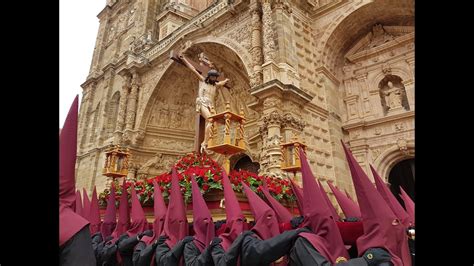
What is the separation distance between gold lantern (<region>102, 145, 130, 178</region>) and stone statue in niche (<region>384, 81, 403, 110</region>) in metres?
9.45

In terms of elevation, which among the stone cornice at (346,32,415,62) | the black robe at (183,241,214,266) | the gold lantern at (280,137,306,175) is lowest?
the black robe at (183,241,214,266)

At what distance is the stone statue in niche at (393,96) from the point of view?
9305 millimetres

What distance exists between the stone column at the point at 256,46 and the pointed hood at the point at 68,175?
7507 mm

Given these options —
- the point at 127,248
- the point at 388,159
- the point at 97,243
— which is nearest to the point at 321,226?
the point at 127,248

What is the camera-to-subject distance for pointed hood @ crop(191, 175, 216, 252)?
303 cm

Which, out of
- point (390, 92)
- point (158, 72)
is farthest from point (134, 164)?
point (390, 92)

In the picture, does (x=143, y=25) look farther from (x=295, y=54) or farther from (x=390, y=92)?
(x=390, y=92)

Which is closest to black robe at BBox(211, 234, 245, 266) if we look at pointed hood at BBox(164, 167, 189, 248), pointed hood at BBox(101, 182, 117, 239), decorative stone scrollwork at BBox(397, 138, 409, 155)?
pointed hood at BBox(164, 167, 189, 248)

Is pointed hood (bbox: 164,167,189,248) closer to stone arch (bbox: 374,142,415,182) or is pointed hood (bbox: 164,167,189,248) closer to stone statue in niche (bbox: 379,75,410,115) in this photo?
stone arch (bbox: 374,142,415,182)

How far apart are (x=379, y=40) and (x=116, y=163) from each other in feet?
34.8

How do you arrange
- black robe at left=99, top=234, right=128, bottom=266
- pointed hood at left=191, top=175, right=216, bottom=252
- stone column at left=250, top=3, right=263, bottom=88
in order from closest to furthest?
pointed hood at left=191, top=175, right=216, bottom=252 < black robe at left=99, top=234, right=128, bottom=266 < stone column at left=250, top=3, right=263, bottom=88

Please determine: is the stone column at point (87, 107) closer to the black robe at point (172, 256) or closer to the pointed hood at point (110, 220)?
the pointed hood at point (110, 220)
